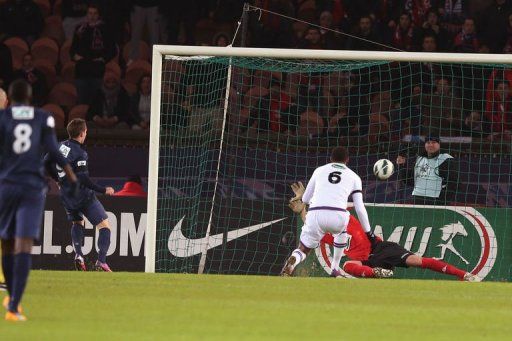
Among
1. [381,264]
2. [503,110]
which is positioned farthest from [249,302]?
[503,110]

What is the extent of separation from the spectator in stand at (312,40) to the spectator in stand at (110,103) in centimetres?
319

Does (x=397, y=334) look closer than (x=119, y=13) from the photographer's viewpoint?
Yes

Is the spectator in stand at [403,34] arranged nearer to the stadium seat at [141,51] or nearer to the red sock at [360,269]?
the stadium seat at [141,51]

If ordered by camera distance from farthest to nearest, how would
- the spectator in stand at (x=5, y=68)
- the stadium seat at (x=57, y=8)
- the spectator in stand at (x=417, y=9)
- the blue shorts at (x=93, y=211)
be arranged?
the stadium seat at (x=57, y=8) → the spectator in stand at (x=417, y=9) → the spectator in stand at (x=5, y=68) → the blue shorts at (x=93, y=211)

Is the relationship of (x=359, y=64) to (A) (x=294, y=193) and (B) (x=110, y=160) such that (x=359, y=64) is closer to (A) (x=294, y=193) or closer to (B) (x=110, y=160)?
(A) (x=294, y=193)

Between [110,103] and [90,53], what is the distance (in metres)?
1.18

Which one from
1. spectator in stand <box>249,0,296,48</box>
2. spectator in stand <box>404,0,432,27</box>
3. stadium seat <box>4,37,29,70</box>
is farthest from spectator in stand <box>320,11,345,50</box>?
stadium seat <box>4,37,29,70</box>

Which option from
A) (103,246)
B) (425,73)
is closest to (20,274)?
(103,246)

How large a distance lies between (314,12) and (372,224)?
6.11 metres

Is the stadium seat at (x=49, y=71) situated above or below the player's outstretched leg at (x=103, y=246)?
above

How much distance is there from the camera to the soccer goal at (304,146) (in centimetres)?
1888

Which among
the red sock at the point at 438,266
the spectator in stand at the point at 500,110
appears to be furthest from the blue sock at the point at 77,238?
the spectator in stand at the point at 500,110

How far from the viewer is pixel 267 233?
19.3 metres

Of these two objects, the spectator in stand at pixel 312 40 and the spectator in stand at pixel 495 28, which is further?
the spectator in stand at pixel 495 28
